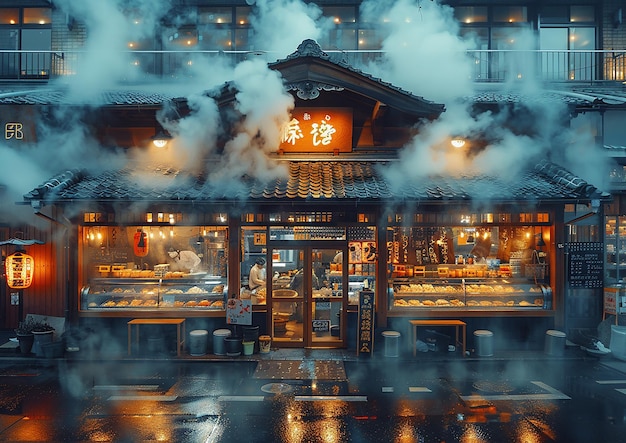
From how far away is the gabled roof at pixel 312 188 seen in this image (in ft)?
29.3

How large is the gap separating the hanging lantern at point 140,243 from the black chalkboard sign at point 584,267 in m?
9.23

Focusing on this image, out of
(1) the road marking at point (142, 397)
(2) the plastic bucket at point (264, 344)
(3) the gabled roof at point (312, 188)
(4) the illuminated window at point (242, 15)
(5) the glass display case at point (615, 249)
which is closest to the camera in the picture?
(1) the road marking at point (142, 397)

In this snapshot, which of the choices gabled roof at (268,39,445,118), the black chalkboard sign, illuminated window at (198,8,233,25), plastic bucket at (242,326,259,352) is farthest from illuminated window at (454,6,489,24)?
plastic bucket at (242,326,259,352)

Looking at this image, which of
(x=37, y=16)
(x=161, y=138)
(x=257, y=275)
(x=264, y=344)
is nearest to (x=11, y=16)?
(x=37, y=16)

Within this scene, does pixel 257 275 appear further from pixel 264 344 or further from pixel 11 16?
pixel 11 16

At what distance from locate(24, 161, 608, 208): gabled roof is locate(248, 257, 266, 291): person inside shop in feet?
5.70

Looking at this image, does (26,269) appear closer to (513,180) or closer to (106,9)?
(106,9)

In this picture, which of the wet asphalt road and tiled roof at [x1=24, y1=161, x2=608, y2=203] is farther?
tiled roof at [x1=24, y1=161, x2=608, y2=203]

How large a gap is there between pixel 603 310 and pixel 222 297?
8.52m

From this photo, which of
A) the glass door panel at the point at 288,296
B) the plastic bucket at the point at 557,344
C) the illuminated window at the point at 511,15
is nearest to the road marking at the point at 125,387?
the glass door panel at the point at 288,296

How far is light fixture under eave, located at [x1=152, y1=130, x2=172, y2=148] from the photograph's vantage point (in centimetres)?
959

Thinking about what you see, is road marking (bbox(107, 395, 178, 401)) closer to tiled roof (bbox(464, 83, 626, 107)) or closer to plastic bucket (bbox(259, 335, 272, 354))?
plastic bucket (bbox(259, 335, 272, 354))

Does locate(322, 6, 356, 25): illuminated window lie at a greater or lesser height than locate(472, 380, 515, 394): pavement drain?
greater

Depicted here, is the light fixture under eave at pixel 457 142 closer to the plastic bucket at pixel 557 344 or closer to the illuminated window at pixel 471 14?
the plastic bucket at pixel 557 344
